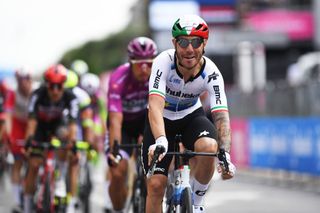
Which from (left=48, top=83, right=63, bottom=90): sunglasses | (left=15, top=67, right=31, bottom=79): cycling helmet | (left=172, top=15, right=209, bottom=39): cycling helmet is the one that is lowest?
(left=172, top=15, right=209, bottom=39): cycling helmet

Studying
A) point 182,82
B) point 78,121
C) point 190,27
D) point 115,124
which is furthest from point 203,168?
point 78,121

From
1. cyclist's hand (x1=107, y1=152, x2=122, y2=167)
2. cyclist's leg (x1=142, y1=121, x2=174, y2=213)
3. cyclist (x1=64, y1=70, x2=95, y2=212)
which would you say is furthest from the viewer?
cyclist (x1=64, y1=70, x2=95, y2=212)

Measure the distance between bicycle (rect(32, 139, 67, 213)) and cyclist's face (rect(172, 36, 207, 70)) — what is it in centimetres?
384

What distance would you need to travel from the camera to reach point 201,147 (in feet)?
24.3

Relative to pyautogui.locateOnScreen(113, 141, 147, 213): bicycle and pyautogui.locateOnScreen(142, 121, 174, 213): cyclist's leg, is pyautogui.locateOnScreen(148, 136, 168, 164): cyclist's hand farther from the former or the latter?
pyautogui.locateOnScreen(113, 141, 147, 213): bicycle

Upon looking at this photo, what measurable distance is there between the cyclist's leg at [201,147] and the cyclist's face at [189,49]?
Result: 59 cm

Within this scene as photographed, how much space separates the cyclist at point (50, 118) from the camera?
10.8m

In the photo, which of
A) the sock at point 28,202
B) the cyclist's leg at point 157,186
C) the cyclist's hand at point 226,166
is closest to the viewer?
the cyclist's hand at point 226,166

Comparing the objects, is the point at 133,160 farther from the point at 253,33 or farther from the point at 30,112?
the point at 253,33

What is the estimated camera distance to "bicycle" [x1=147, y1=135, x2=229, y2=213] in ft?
23.3

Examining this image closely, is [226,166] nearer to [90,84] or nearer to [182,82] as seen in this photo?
[182,82]

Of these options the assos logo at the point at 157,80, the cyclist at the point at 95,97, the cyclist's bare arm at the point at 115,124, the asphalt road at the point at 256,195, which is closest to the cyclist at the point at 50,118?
the cyclist's bare arm at the point at 115,124

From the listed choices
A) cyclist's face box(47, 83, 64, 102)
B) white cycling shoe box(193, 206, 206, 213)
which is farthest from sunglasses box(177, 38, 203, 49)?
cyclist's face box(47, 83, 64, 102)

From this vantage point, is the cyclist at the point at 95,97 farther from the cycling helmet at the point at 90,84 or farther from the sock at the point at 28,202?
the sock at the point at 28,202
